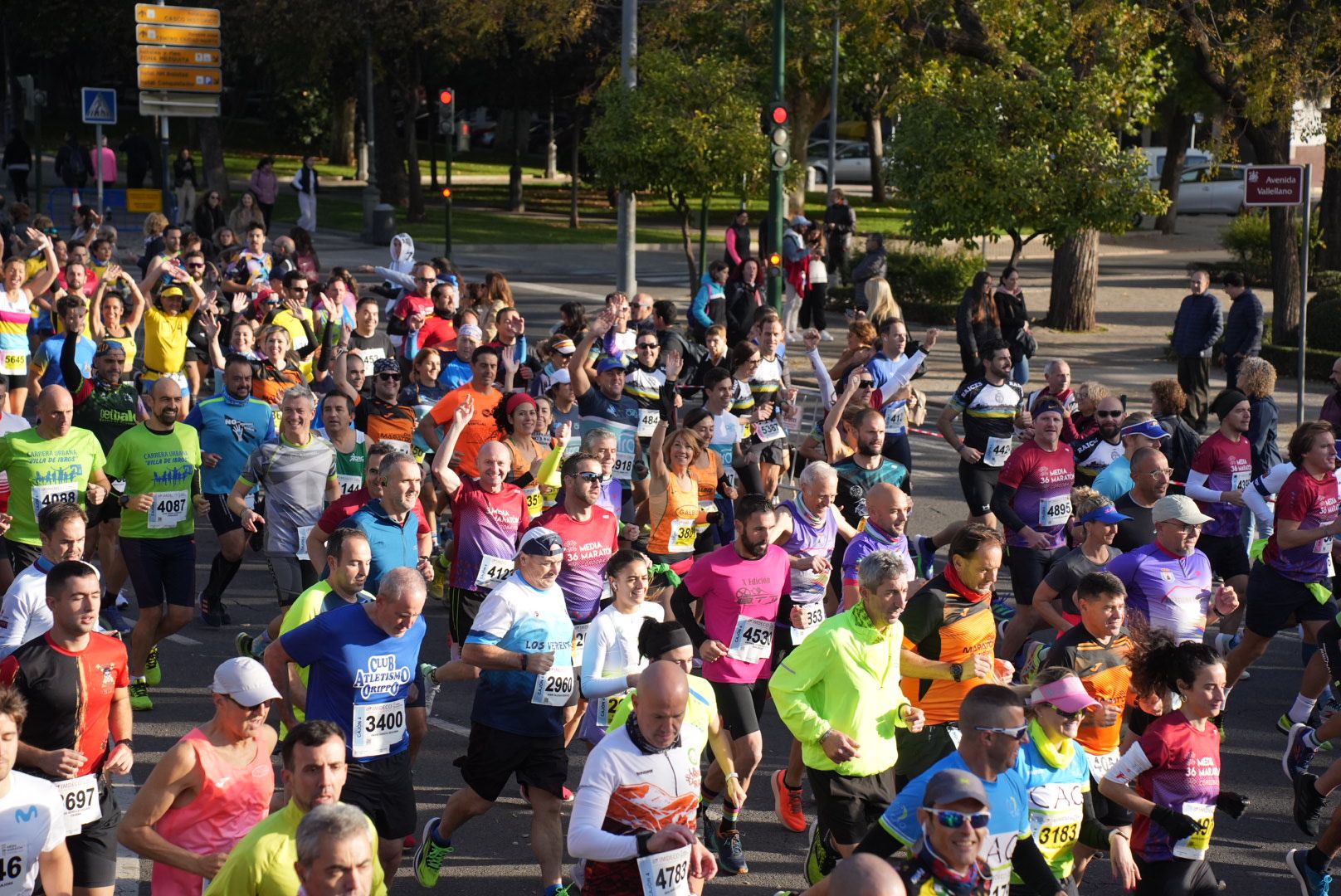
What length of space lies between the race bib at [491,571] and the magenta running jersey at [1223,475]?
165 inches

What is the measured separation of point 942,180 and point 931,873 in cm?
1669

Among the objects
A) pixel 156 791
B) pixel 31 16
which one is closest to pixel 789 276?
pixel 156 791

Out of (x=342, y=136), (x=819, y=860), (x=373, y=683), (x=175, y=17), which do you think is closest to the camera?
(x=373, y=683)

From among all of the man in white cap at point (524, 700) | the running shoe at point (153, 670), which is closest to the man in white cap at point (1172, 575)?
the man in white cap at point (524, 700)

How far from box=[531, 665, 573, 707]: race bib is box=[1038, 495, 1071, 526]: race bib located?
13.0 ft

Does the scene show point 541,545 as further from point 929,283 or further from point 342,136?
point 342,136

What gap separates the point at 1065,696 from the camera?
19.1 feet

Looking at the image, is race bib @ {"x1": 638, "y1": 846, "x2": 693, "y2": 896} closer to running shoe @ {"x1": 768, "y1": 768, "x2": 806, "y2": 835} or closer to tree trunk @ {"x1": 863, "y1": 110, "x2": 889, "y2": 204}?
running shoe @ {"x1": 768, "y1": 768, "x2": 806, "y2": 835}

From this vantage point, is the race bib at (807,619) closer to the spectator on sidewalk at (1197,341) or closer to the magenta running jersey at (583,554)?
the magenta running jersey at (583,554)

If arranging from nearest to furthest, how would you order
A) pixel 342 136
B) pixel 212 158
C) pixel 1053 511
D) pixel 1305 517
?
pixel 1305 517
pixel 1053 511
pixel 212 158
pixel 342 136

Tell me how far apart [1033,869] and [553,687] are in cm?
229

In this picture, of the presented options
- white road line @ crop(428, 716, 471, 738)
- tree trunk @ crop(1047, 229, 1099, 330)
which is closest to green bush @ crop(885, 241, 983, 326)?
tree trunk @ crop(1047, 229, 1099, 330)

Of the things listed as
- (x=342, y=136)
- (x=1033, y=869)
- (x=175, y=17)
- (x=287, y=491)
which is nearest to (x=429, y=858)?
(x=1033, y=869)

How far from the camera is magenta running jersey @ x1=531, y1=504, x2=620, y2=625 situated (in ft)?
27.1
